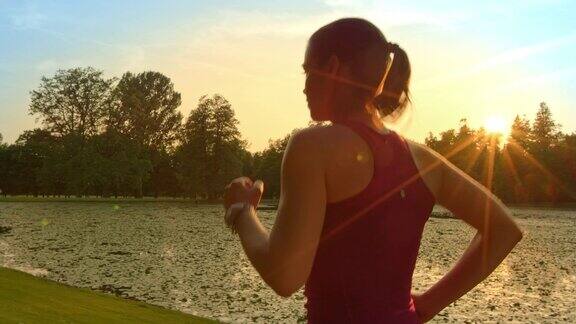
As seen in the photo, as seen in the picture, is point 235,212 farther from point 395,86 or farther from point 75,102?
point 75,102

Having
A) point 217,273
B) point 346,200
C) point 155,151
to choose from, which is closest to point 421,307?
point 346,200

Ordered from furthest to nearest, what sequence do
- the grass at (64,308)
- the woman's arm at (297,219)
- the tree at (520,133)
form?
the tree at (520,133) < the grass at (64,308) < the woman's arm at (297,219)

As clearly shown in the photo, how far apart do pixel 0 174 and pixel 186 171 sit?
32.4m

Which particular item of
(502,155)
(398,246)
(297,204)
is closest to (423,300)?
(398,246)

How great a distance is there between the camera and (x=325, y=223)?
58.2 inches

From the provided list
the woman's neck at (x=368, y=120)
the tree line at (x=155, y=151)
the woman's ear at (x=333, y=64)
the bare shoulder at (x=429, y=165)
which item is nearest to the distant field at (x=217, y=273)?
the bare shoulder at (x=429, y=165)

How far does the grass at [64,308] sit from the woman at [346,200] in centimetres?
744

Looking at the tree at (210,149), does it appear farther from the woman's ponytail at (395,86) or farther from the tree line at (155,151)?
the woman's ponytail at (395,86)

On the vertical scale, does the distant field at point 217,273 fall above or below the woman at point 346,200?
below

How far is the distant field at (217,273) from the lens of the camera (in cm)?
1412

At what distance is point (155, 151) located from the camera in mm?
99125

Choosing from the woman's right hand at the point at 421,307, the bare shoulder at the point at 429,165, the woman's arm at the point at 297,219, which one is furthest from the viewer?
the woman's right hand at the point at 421,307

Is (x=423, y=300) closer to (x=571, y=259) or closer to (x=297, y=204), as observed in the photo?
(x=297, y=204)

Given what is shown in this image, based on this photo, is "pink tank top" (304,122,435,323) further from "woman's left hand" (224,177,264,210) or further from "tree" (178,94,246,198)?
"tree" (178,94,246,198)
